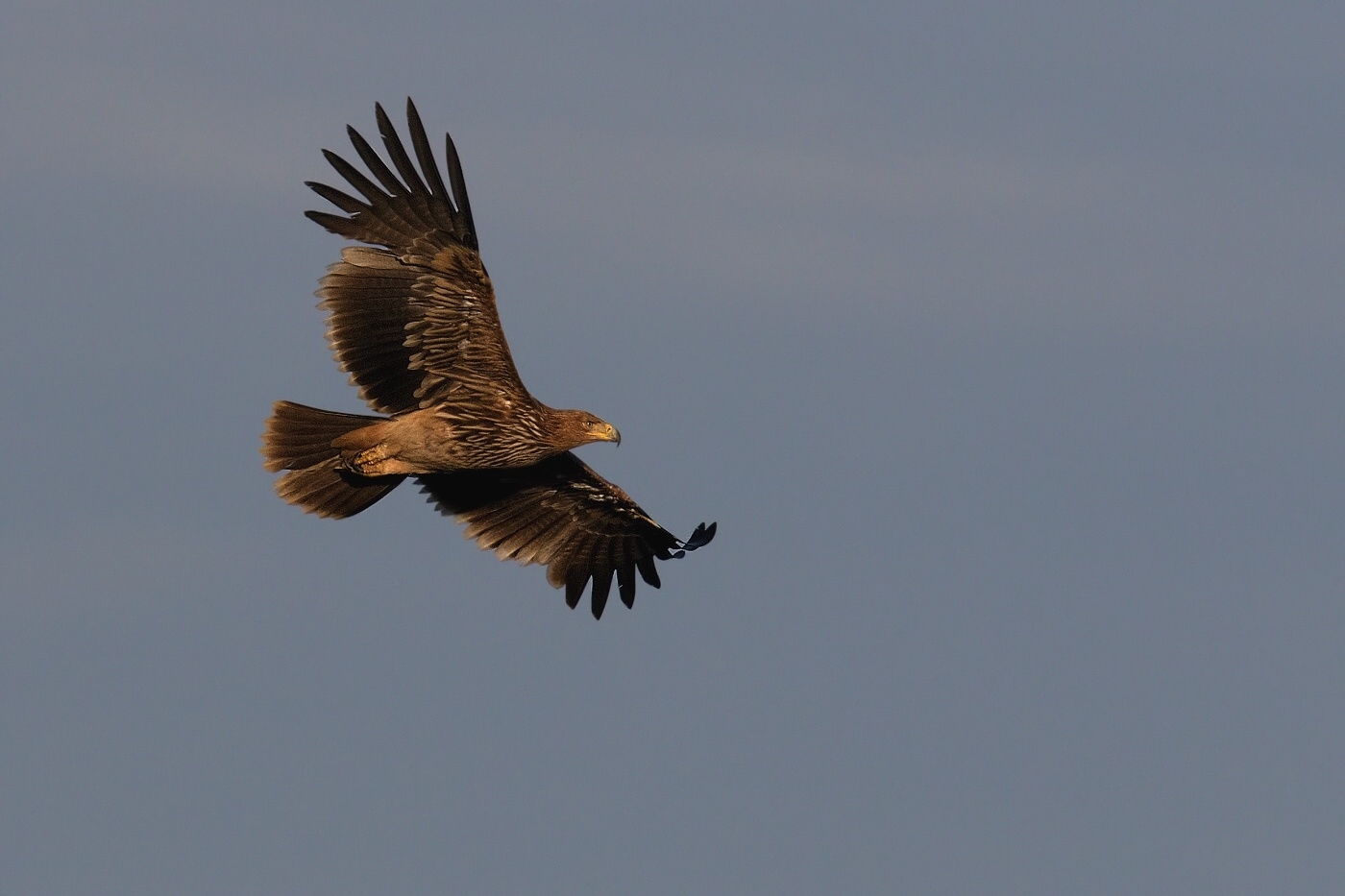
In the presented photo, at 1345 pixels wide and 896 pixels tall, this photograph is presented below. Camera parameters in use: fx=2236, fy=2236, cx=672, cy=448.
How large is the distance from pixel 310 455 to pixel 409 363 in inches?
47.7

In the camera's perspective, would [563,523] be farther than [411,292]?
Yes

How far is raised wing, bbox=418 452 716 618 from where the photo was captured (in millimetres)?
21406

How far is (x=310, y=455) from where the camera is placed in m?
19.7

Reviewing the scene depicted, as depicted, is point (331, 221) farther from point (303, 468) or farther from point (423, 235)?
point (303, 468)

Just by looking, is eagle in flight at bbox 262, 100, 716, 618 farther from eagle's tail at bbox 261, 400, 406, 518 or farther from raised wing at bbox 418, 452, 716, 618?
raised wing at bbox 418, 452, 716, 618

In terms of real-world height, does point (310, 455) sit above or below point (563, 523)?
below

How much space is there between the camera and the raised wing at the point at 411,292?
1917cm

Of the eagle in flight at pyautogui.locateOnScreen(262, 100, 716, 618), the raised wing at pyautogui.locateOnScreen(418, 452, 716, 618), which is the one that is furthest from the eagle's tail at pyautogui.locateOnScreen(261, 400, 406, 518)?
the raised wing at pyautogui.locateOnScreen(418, 452, 716, 618)

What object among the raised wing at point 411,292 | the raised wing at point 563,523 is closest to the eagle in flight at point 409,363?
the raised wing at point 411,292

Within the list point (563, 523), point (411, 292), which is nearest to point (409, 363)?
point (411, 292)

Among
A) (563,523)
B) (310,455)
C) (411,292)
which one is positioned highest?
(411,292)

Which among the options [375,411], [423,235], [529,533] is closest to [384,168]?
[423,235]

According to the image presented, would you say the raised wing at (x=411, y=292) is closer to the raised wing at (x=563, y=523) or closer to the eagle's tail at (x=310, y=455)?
the eagle's tail at (x=310, y=455)

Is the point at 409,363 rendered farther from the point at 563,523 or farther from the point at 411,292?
the point at 563,523
